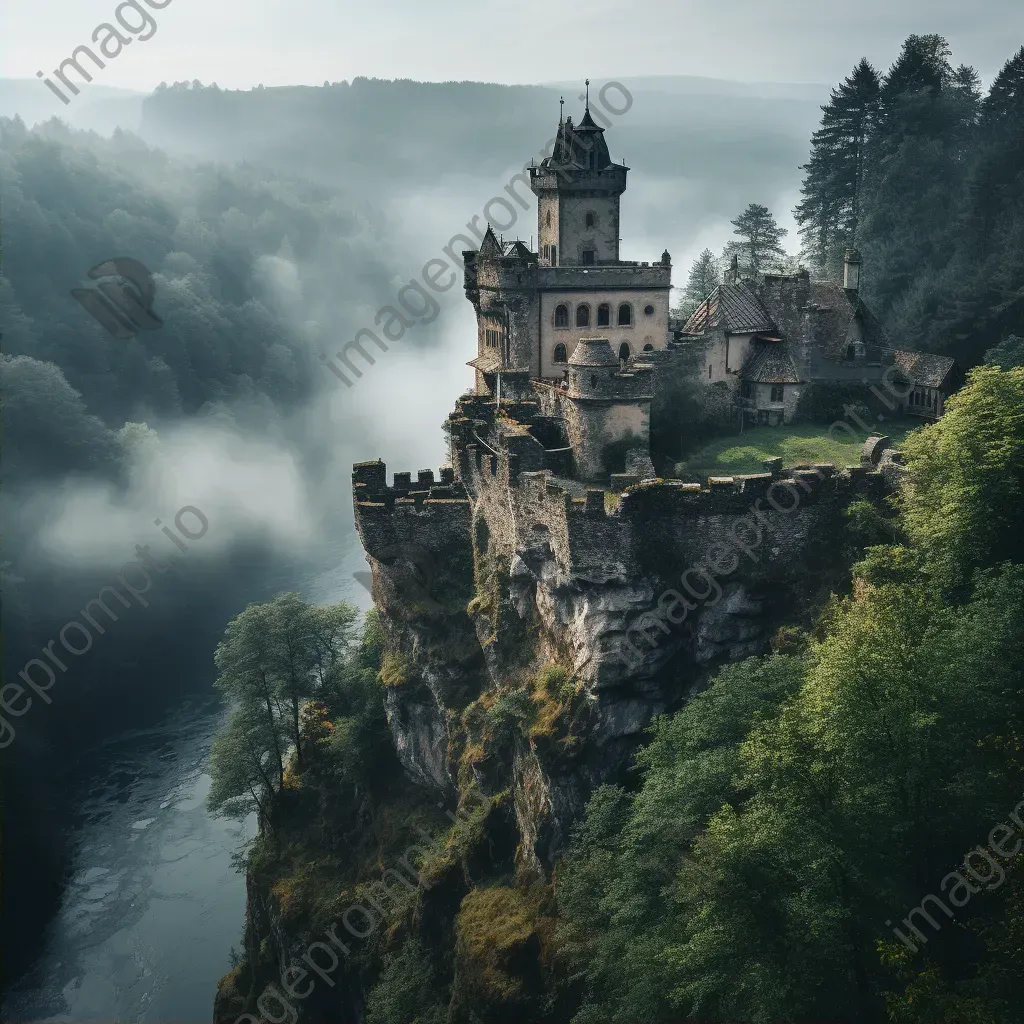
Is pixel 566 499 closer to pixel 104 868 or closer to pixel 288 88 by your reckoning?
pixel 104 868

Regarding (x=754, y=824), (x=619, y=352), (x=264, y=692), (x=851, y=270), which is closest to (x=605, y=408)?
(x=619, y=352)

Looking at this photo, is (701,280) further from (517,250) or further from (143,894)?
(143,894)

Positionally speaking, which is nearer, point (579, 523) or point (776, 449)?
point (579, 523)

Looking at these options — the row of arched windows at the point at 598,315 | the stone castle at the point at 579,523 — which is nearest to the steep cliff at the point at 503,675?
the stone castle at the point at 579,523

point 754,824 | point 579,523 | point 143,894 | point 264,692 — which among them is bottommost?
point 754,824

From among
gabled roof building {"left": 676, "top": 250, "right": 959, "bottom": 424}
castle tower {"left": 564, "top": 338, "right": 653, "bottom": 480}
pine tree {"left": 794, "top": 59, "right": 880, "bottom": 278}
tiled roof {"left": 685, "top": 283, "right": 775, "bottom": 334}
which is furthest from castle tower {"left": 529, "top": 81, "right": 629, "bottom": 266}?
pine tree {"left": 794, "top": 59, "right": 880, "bottom": 278}

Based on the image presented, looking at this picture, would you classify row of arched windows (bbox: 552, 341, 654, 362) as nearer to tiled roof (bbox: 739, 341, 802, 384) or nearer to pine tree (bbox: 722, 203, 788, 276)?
tiled roof (bbox: 739, 341, 802, 384)
